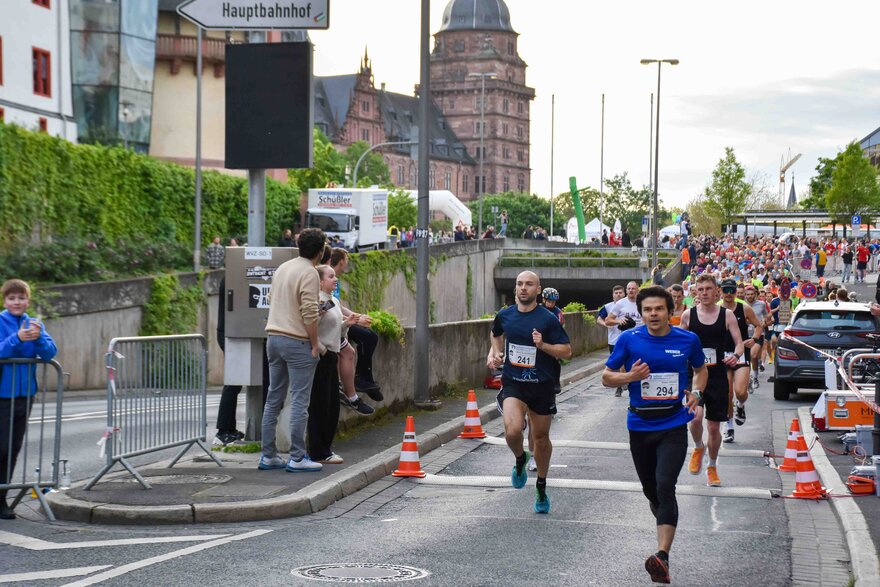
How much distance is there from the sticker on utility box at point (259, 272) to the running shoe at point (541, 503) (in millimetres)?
3386

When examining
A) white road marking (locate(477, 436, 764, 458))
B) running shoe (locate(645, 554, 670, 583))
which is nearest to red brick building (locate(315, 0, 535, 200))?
white road marking (locate(477, 436, 764, 458))

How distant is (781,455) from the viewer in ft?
46.7

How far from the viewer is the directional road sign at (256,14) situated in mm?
11578

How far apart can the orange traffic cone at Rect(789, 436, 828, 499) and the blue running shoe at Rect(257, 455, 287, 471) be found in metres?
4.34

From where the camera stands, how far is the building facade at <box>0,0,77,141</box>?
43.8m

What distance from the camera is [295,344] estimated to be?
36.0 ft

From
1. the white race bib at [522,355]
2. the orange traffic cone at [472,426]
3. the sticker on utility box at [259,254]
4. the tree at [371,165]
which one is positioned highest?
the tree at [371,165]

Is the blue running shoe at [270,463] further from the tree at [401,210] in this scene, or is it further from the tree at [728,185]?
the tree at [728,185]

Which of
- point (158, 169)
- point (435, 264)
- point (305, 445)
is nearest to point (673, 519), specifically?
point (305, 445)

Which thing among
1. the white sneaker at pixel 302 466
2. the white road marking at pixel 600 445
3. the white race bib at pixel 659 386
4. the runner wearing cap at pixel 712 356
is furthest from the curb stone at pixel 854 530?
the white sneaker at pixel 302 466

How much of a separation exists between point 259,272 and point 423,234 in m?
6.14

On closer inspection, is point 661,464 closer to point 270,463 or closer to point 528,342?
point 528,342

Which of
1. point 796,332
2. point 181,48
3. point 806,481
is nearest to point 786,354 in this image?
point 796,332

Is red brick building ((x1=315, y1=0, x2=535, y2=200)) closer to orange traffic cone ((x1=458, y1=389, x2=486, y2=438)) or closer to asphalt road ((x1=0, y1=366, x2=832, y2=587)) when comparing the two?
orange traffic cone ((x1=458, y1=389, x2=486, y2=438))
